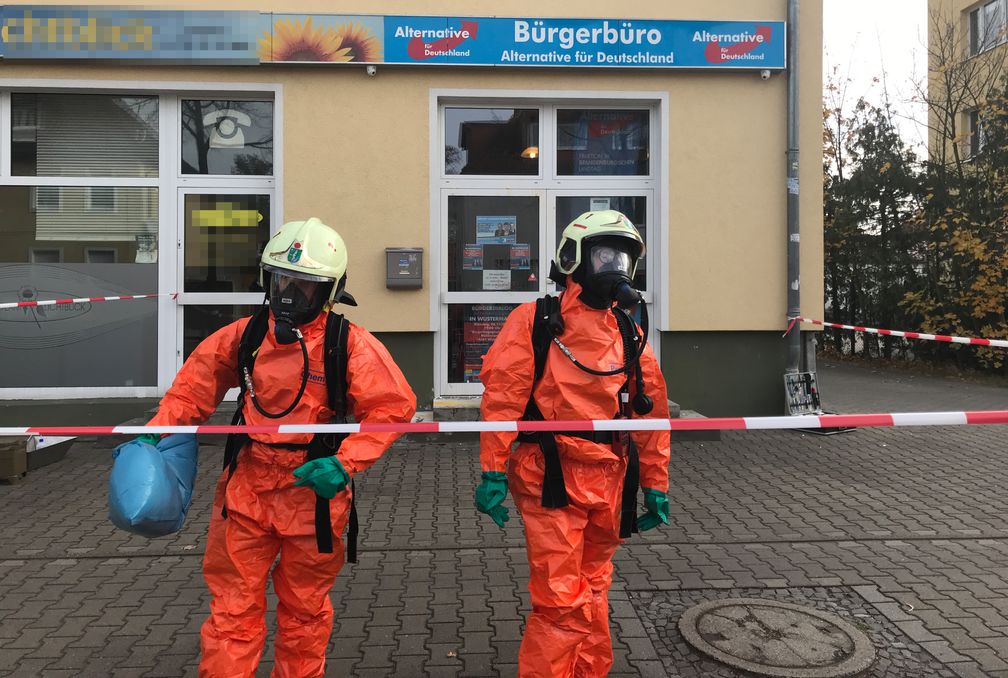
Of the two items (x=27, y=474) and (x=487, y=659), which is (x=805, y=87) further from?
(x=27, y=474)

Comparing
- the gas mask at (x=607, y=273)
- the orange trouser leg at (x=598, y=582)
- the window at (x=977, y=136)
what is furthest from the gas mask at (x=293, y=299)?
the window at (x=977, y=136)

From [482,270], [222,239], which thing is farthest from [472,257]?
[222,239]

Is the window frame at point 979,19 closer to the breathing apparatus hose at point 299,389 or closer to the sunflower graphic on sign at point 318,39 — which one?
the sunflower graphic on sign at point 318,39

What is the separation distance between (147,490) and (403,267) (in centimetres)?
534

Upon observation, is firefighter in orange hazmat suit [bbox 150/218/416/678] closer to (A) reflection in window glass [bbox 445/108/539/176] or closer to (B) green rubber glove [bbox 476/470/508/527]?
(B) green rubber glove [bbox 476/470/508/527]

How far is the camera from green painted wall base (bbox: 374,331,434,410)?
26.3 ft

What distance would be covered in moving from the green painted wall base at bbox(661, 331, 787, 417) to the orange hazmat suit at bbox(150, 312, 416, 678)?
5787 millimetres

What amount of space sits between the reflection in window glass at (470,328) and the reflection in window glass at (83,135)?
3557 mm

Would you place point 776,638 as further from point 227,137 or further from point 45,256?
point 45,256

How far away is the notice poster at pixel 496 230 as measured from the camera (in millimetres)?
8281

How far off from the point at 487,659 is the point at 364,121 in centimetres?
589

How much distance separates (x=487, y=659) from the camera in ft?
11.2

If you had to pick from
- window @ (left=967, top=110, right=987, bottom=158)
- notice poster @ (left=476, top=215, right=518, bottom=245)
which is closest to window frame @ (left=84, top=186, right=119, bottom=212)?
notice poster @ (left=476, top=215, right=518, bottom=245)

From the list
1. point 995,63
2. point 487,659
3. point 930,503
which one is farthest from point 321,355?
point 995,63
